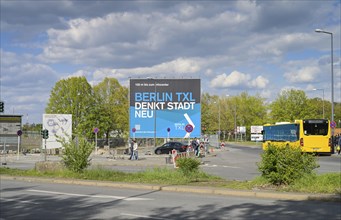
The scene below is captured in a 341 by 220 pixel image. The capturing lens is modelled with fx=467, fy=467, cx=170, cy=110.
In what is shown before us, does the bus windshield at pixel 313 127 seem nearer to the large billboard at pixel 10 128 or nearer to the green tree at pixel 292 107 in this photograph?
the large billboard at pixel 10 128

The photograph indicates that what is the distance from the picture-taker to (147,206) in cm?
1182

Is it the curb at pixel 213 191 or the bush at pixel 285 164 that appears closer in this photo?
the curb at pixel 213 191

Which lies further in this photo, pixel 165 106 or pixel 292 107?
pixel 292 107

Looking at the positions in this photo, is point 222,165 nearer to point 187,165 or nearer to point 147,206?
point 187,165

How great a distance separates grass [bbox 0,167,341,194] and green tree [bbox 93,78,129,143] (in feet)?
175

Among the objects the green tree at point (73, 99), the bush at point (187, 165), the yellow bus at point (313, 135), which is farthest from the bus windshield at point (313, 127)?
the green tree at point (73, 99)

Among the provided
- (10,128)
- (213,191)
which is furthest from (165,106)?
(213,191)

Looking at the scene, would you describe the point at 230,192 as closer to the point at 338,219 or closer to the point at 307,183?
the point at 307,183

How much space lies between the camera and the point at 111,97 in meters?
82.7

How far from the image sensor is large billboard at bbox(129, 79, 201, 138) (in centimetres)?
5909

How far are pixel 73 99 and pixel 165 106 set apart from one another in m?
21.9

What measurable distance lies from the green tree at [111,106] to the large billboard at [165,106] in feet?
58.9

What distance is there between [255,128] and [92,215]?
291ft

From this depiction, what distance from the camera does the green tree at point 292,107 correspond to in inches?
3455
